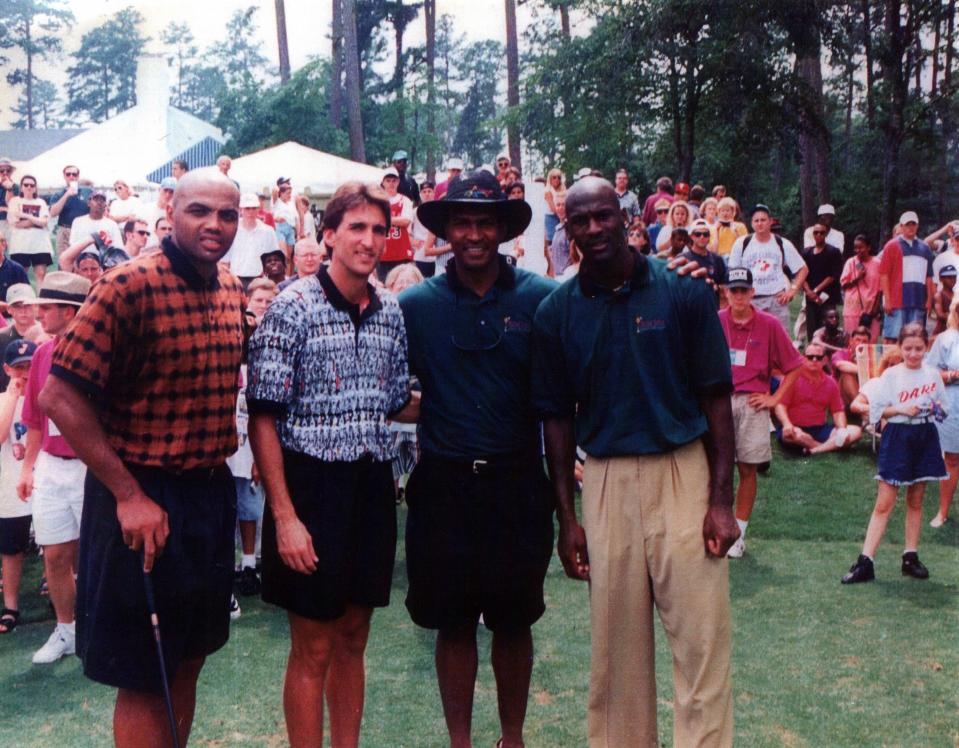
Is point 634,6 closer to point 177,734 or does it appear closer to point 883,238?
point 883,238

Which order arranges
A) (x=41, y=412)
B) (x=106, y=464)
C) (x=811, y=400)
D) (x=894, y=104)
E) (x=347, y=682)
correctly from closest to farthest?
(x=106, y=464)
(x=347, y=682)
(x=41, y=412)
(x=811, y=400)
(x=894, y=104)

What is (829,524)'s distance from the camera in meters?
8.95

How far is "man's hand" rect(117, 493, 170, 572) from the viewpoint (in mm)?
3271

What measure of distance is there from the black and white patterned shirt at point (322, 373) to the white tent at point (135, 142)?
913 inches

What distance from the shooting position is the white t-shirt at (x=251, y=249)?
1141 cm

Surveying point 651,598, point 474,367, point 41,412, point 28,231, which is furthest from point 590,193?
point 28,231

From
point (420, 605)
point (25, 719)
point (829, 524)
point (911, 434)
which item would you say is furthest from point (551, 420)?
point (829, 524)

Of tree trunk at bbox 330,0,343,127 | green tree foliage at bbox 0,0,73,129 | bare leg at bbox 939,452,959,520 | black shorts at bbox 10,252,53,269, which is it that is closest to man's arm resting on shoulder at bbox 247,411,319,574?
bare leg at bbox 939,452,959,520

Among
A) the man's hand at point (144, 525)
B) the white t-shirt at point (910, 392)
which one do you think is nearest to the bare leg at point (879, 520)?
the white t-shirt at point (910, 392)

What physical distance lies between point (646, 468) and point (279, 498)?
1.32m

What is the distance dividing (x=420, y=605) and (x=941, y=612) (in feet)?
13.8

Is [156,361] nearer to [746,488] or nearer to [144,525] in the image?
[144,525]

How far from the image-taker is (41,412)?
580 cm

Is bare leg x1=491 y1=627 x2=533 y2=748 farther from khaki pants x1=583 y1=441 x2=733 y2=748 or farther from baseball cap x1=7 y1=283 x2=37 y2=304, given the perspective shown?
baseball cap x1=7 y1=283 x2=37 y2=304
